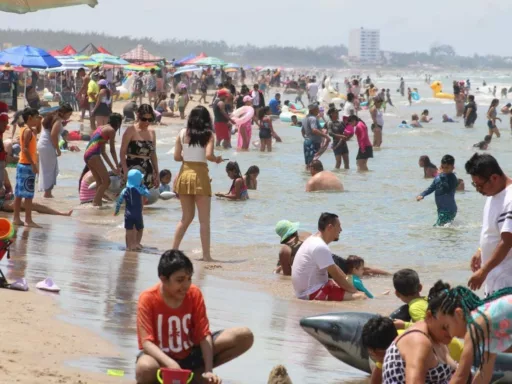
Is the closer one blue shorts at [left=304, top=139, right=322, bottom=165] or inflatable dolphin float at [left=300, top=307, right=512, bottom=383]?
inflatable dolphin float at [left=300, top=307, right=512, bottom=383]

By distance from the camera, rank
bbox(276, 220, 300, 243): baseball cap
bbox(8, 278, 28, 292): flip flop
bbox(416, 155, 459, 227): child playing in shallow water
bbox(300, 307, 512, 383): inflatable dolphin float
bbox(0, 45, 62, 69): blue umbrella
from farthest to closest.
→ bbox(0, 45, 62, 69): blue umbrella → bbox(416, 155, 459, 227): child playing in shallow water → bbox(276, 220, 300, 243): baseball cap → bbox(8, 278, 28, 292): flip flop → bbox(300, 307, 512, 383): inflatable dolphin float

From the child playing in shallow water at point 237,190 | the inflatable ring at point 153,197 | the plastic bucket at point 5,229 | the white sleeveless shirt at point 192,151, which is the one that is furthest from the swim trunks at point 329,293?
the child playing in shallow water at point 237,190

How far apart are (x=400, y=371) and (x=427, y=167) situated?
15.1 meters

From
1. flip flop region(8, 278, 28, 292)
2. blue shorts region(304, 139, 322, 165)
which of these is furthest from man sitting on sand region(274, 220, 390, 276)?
blue shorts region(304, 139, 322, 165)

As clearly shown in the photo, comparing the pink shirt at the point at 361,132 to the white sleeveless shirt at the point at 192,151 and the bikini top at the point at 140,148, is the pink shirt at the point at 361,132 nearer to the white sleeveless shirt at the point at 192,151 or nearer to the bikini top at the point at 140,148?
the bikini top at the point at 140,148

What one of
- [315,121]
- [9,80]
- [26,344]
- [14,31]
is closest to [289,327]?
[26,344]

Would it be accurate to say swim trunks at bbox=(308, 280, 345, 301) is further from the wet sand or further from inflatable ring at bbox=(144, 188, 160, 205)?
inflatable ring at bbox=(144, 188, 160, 205)

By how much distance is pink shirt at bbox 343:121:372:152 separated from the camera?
1977 centimetres

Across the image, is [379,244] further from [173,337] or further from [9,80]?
[9,80]

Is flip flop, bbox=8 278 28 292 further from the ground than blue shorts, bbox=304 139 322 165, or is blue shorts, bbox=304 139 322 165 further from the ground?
flip flop, bbox=8 278 28 292

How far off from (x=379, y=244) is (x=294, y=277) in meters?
4.80

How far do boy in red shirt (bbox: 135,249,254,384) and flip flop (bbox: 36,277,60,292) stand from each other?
251cm

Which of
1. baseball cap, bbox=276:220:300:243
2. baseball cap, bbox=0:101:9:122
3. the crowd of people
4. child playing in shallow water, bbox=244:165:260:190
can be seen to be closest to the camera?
the crowd of people

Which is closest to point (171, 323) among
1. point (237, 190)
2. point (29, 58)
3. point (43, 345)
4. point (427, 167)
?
point (43, 345)
